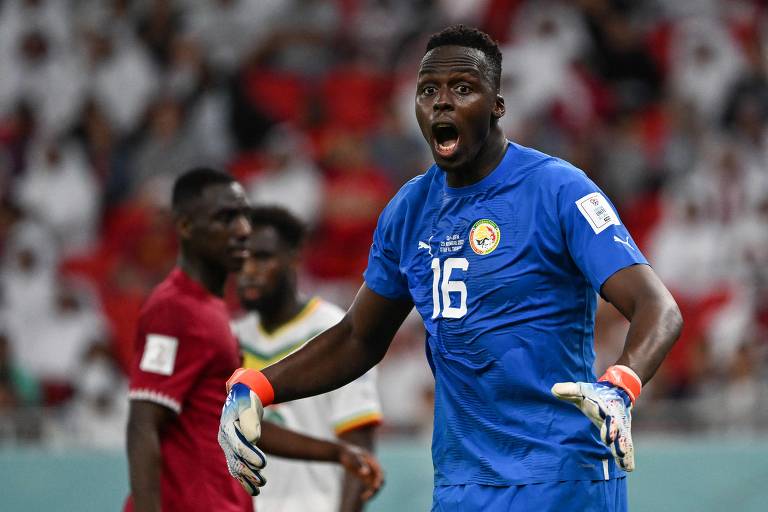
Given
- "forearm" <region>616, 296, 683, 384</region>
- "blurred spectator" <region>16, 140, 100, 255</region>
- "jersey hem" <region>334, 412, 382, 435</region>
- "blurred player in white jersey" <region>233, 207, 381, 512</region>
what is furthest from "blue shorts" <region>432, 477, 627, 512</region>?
"blurred spectator" <region>16, 140, 100, 255</region>

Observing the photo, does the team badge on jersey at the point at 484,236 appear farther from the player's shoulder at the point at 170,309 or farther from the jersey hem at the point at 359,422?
the jersey hem at the point at 359,422

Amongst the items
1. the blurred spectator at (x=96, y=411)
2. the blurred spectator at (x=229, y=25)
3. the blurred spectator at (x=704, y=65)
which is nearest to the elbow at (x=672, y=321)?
the blurred spectator at (x=96, y=411)

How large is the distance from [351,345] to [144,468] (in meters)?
1.05

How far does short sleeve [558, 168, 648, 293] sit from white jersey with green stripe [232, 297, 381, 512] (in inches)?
84.8

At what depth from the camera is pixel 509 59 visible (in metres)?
12.4

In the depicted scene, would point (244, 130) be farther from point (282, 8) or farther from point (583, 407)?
point (583, 407)

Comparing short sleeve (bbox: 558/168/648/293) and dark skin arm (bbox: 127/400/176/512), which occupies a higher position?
short sleeve (bbox: 558/168/648/293)

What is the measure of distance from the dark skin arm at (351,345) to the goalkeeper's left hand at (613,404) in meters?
1.12

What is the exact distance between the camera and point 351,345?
13.6 ft

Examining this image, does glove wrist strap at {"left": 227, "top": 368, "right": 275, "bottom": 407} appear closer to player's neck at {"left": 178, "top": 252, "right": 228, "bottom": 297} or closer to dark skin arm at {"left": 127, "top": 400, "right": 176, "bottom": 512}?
dark skin arm at {"left": 127, "top": 400, "right": 176, "bottom": 512}

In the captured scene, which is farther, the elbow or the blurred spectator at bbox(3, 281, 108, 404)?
the blurred spectator at bbox(3, 281, 108, 404)

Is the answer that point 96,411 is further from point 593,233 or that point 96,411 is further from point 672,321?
point 672,321

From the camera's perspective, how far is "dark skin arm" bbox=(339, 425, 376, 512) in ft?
17.6

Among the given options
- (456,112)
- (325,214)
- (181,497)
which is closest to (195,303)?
(181,497)
